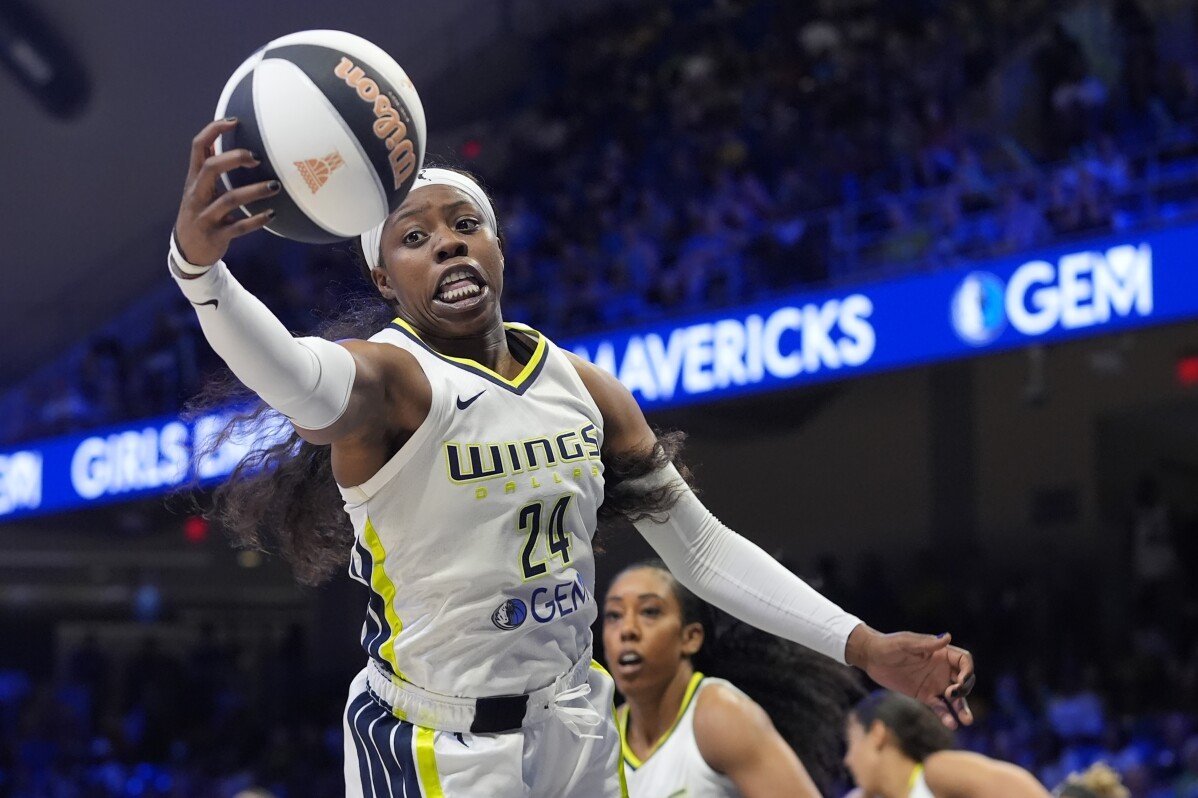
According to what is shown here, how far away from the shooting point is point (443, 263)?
238 cm

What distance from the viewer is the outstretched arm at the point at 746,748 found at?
3.60 meters

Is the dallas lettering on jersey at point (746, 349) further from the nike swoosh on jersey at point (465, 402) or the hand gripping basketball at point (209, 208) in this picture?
the hand gripping basketball at point (209, 208)

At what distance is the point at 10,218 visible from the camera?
14.9m

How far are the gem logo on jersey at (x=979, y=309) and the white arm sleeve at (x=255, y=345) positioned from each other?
6.39m

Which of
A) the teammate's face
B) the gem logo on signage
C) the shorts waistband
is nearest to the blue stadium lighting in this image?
the gem logo on signage

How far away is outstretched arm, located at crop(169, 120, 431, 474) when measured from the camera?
1.93m

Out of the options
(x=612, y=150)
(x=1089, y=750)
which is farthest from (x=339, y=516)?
(x=612, y=150)

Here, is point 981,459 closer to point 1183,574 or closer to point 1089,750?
point 1183,574

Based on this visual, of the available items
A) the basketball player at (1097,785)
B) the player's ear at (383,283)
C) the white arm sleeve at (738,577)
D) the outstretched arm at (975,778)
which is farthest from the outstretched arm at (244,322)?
the basketball player at (1097,785)

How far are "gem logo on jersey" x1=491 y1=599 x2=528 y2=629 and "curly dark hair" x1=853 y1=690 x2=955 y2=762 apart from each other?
2347 millimetres

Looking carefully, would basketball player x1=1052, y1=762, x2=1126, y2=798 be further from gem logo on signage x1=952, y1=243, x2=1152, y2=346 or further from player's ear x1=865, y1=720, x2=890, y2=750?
gem logo on signage x1=952, y1=243, x2=1152, y2=346

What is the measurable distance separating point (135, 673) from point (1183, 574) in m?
9.21

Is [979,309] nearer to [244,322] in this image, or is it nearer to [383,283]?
[383,283]

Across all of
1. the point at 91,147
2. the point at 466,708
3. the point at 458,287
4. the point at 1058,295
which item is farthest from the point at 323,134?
the point at 91,147
